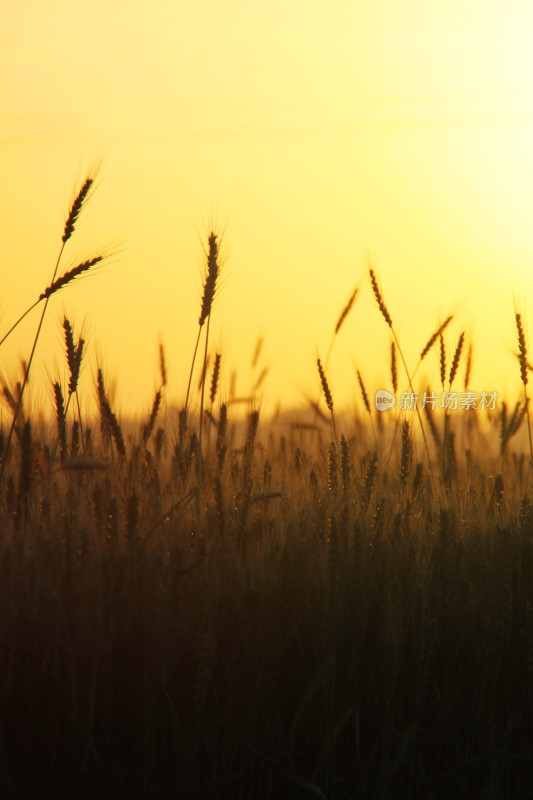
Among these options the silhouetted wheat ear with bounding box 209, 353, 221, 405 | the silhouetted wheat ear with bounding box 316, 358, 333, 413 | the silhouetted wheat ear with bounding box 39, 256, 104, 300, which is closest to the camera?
the silhouetted wheat ear with bounding box 39, 256, 104, 300

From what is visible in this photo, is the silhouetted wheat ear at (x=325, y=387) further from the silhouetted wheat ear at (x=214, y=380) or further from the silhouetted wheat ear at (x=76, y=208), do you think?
the silhouetted wheat ear at (x=76, y=208)

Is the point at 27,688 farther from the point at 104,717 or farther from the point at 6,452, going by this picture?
the point at 6,452

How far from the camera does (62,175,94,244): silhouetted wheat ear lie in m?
2.34

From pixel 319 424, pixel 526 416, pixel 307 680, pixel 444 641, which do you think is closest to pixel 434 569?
pixel 444 641

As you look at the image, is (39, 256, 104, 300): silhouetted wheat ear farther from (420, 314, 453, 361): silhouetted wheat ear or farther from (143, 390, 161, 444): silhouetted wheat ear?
(420, 314, 453, 361): silhouetted wheat ear

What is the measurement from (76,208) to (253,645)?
1.28 meters

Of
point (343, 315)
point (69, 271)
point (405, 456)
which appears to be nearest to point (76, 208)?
point (69, 271)

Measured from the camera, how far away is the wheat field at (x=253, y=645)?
1.53 m

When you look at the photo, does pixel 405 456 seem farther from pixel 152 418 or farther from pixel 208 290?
pixel 152 418

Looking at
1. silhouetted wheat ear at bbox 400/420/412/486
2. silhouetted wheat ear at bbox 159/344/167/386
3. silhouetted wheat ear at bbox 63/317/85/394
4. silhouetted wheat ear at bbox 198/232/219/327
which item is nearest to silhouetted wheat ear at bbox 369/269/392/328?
silhouetted wheat ear at bbox 400/420/412/486

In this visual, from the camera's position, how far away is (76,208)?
2.41 metres

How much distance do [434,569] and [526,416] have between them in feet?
6.00

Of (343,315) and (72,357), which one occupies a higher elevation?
(343,315)

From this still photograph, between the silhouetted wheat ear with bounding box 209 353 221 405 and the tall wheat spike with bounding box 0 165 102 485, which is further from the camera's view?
the silhouetted wheat ear with bounding box 209 353 221 405
